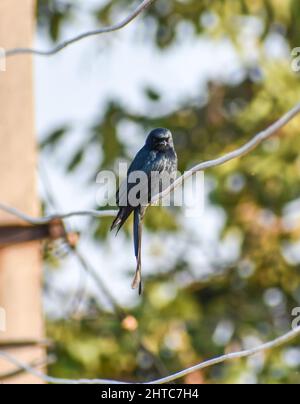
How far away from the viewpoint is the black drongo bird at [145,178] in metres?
3.92

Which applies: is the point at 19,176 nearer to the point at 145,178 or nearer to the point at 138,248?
the point at 145,178

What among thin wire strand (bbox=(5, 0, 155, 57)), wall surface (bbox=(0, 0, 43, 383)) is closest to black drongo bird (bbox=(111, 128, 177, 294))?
thin wire strand (bbox=(5, 0, 155, 57))

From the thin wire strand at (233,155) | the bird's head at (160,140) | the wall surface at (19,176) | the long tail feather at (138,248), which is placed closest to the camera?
the thin wire strand at (233,155)

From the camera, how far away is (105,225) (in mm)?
10812

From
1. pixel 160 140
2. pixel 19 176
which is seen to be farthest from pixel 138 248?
pixel 19 176

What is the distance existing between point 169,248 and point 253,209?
1096 millimetres

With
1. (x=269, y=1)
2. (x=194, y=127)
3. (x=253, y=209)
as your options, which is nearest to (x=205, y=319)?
(x=253, y=209)

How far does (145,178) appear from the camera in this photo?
13.6 ft

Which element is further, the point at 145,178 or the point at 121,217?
the point at 145,178

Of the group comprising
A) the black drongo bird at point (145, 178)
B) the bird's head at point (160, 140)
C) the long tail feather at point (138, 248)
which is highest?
the bird's head at point (160, 140)

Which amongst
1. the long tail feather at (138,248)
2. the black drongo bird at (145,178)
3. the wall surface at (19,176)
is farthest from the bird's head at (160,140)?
the wall surface at (19,176)

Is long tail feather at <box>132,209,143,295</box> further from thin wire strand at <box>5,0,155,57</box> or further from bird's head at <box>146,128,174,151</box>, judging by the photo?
thin wire strand at <box>5,0,155,57</box>

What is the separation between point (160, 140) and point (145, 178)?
225 mm

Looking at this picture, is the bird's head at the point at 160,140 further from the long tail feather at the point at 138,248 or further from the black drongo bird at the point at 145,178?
the long tail feather at the point at 138,248
